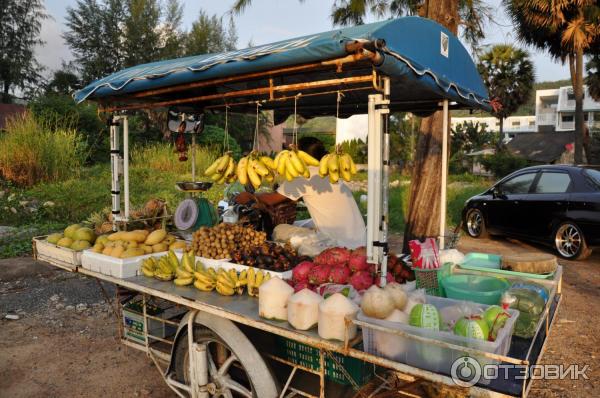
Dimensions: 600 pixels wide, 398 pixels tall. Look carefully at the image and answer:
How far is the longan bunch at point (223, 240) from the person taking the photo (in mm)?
3506

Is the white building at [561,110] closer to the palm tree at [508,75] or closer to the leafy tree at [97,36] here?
the palm tree at [508,75]

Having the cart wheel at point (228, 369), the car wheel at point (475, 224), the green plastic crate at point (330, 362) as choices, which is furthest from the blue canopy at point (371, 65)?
the car wheel at point (475, 224)

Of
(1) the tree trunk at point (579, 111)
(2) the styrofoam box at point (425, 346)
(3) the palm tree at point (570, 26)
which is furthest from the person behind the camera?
(1) the tree trunk at point (579, 111)

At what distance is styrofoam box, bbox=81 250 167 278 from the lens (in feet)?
11.0

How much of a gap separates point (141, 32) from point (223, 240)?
24358 millimetres

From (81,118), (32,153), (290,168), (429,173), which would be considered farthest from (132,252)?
(81,118)

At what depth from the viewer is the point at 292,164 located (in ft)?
11.2

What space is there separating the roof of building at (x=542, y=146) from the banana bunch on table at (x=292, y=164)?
26.5m

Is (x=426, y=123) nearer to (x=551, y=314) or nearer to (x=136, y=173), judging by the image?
(x=551, y=314)

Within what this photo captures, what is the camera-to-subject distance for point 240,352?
274 cm

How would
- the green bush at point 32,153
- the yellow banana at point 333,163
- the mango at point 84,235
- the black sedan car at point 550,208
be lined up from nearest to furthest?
1. the yellow banana at point 333,163
2. the mango at point 84,235
3. the black sedan car at point 550,208
4. the green bush at point 32,153

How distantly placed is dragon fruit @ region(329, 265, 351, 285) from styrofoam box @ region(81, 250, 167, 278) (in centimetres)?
151

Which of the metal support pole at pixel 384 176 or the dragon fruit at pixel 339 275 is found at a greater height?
the metal support pole at pixel 384 176

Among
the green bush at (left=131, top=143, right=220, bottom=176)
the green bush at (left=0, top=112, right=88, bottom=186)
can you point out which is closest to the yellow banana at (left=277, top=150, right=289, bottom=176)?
the green bush at (left=0, top=112, right=88, bottom=186)
